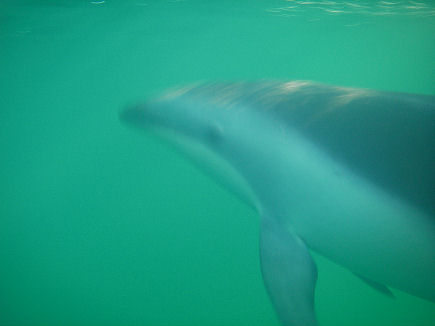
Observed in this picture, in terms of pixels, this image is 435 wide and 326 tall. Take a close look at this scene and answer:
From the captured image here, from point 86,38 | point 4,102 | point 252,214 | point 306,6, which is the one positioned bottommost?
point 4,102

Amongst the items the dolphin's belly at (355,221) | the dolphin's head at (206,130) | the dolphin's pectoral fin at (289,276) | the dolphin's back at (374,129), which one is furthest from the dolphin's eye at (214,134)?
the dolphin's pectoral fin at (289,276)

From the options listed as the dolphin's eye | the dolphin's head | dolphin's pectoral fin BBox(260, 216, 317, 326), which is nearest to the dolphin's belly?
dolphin's pectoral fin BBox(260, 216, 317, 326)

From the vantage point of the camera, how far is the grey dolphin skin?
2.50 m

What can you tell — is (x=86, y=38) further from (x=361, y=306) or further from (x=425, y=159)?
(x=425, y=159)

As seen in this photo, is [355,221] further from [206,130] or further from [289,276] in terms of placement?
[206,130]

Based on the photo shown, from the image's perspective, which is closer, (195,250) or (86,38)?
(195,250)

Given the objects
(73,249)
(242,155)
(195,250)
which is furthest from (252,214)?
(242,155)

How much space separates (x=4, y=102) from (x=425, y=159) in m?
52.1

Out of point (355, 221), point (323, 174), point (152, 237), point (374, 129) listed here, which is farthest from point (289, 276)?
point (152, 237)

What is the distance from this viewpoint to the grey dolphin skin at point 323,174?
8.20 feet

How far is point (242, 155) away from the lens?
133 inches

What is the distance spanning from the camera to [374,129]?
2625 mm

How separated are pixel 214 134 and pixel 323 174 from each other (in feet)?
4.06

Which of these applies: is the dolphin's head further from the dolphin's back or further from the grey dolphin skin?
the dolphin's back
